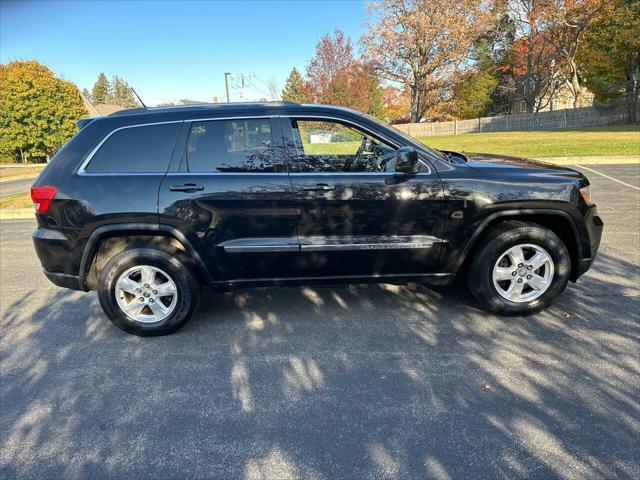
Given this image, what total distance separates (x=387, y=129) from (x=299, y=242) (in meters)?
1.23

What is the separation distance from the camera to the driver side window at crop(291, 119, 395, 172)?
3.65m

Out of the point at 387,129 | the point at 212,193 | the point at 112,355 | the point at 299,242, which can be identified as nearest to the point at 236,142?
the point at 212,193

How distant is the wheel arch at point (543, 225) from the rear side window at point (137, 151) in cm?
267

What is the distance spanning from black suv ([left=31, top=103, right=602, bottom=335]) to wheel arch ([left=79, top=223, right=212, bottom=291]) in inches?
0.4

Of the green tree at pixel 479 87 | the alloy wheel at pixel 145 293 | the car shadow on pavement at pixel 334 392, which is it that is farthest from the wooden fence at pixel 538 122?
the alloy wheel at pixel 145 293

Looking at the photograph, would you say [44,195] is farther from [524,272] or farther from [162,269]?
[524,272]

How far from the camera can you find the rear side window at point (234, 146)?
358 cm

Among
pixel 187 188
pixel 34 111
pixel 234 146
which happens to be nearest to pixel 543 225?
pixel 234 146

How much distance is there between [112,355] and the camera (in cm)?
345

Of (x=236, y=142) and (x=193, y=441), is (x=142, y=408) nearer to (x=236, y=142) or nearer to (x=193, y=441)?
(x=193, y=441)

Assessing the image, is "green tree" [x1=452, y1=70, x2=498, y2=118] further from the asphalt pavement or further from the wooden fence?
the asphalt pavement

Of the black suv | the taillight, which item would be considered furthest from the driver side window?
the taillight

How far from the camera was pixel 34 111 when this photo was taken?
97.2 ft

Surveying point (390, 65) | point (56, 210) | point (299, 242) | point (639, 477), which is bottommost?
point (639, 477)
